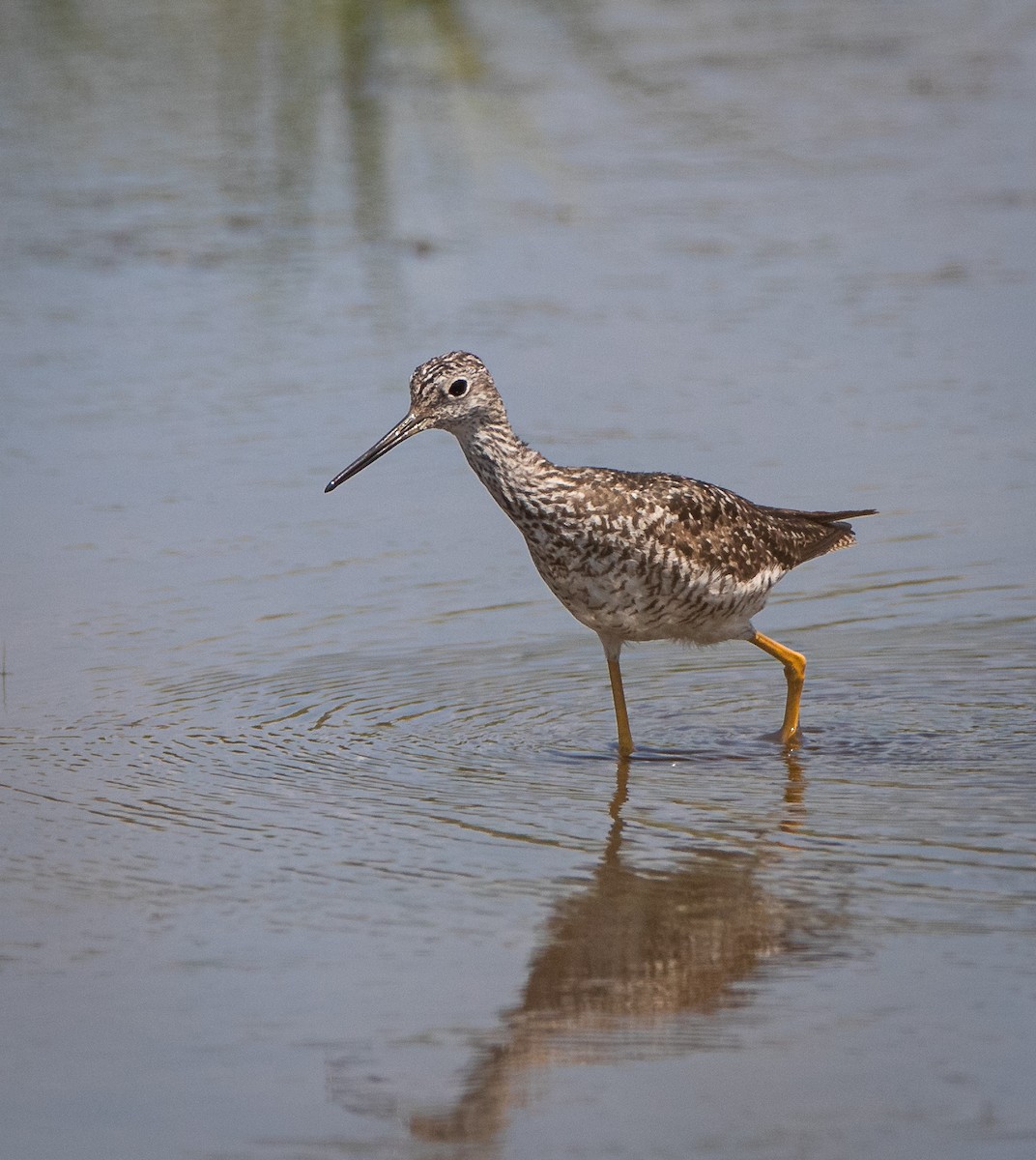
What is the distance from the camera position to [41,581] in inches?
333

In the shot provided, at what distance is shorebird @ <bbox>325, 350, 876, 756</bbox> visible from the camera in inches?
274

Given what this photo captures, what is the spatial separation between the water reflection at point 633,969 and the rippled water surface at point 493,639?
0.6 inches

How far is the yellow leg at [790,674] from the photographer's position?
7.00 meters

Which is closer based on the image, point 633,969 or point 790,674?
point 633,969

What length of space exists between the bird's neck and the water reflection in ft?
4.88

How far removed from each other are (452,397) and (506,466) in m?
0.30

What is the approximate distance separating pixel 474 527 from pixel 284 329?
3170 mm

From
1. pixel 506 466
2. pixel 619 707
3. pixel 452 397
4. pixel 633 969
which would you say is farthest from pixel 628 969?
pixel 452 397

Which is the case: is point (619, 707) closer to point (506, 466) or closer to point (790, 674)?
point (790, 674)

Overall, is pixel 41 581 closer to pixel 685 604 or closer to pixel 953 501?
pixel 685 604

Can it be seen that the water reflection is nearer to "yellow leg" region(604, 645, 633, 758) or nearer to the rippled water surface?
the rippled water surface

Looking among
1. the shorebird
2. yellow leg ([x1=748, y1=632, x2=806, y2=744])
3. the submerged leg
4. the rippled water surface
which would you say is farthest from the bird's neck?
yellow leg ([x1=748, y1=632, x2=806, y2=744])

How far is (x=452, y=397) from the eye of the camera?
7086 millimetres

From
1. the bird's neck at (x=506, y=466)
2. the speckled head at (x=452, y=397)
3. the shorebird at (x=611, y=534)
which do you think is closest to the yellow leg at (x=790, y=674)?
the shorebird at (x=611, y=534)
